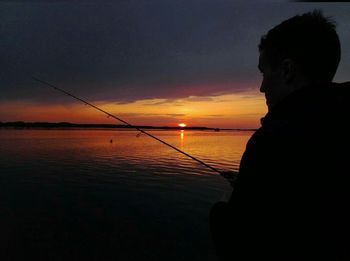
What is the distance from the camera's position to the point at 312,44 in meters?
1.80

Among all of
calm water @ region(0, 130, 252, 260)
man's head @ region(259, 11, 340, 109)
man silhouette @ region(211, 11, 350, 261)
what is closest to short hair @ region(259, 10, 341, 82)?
man's head @ region(259, 11, 340, 109)

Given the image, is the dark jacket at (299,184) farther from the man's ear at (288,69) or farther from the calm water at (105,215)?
the calm water at (105,215)

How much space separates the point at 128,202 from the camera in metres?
13.4

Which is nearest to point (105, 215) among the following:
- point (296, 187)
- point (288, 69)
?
point (288, 69)

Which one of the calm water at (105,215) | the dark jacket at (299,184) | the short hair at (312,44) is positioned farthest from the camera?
the calm water at (105,215)

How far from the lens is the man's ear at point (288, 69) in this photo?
186 cm

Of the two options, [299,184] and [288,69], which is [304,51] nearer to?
[288,69]

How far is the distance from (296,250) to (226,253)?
39 cm

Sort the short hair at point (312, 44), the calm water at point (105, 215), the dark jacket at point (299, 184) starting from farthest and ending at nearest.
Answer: the calm water at point (105, 215) < the short hair at point (312, 44) < the dark jacket at point (299, 184)

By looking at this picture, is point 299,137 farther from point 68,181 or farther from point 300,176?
point 68,181

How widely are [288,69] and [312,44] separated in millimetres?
199

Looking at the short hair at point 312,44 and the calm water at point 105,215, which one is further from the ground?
the short hair at point 312,44

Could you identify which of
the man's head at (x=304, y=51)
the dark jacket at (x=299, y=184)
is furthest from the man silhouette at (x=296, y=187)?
the man's head at (x=304, y=51)

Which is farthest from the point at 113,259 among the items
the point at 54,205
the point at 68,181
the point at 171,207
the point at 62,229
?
the point at 68,181
